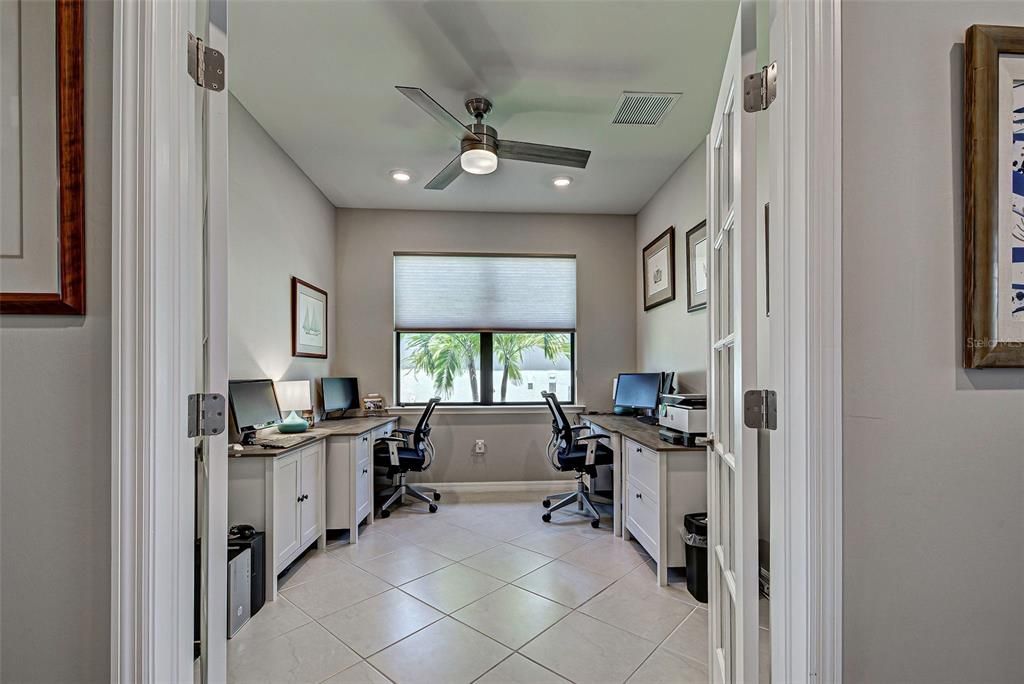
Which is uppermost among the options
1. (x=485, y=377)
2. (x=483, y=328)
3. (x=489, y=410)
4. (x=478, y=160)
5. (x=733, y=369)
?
(x=478, y=160)

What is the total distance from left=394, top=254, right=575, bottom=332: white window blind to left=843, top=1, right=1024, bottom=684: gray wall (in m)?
3.99

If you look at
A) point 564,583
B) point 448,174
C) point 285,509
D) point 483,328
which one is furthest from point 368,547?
point 448,174

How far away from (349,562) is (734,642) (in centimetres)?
239

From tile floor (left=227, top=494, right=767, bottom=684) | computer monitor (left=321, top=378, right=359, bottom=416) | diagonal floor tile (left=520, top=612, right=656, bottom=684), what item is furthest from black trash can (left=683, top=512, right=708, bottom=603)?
computer monitor (left=321, top=378, right=359, bottom=416)

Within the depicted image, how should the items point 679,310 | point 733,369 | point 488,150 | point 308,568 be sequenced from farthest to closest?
point 679,310 < point 308,568 < point 488,150 < point 733,369

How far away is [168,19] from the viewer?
0.92m

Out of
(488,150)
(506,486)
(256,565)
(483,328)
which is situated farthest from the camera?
(483,328)

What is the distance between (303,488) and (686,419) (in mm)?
2244

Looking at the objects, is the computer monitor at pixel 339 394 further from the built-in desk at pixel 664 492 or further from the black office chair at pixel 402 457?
the built-in desk at pixel 664 492

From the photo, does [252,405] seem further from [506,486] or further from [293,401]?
[506,486]

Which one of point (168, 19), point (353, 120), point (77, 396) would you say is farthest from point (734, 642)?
point (353, 120)

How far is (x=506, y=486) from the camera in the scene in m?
4.74

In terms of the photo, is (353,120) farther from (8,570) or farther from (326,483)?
(8,570)

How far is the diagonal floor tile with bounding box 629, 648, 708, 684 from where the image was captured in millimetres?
1869
